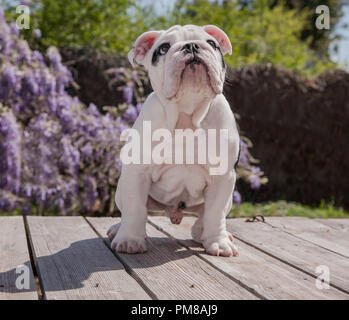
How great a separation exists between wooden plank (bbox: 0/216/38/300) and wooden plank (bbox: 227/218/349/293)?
1106 millimetres

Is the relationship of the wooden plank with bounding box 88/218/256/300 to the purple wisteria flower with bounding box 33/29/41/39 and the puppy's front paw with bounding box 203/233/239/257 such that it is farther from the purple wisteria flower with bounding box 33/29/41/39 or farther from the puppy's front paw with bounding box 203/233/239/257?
the purple wisteria flower with bounding box 33/29/41/39

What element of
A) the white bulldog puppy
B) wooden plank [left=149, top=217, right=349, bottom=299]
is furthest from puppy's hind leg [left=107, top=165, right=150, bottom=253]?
wooden plank [left=149, top=217, right=349, bottom=299]

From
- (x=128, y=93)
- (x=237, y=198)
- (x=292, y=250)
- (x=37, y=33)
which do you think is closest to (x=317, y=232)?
(x=292, y=250)

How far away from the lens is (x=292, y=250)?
2416 mm

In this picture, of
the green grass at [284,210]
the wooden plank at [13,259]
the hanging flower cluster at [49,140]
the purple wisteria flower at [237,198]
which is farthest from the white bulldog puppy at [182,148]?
the green grass at [284,210]

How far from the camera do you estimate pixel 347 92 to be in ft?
20.0

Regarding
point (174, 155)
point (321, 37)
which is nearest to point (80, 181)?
point (174, 155)

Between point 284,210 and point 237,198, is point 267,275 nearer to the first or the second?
point 237,198

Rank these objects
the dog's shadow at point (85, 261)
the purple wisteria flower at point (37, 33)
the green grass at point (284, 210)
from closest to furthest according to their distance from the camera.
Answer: the dog's shadow at point (85, 261), the purple wisteria flower at point (37, 33), the green grass at point (284, 210)

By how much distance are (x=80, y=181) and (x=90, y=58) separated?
1.29 metres

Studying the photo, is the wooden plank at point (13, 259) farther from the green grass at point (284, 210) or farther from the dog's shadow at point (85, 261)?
the green grass at point (284, 210)

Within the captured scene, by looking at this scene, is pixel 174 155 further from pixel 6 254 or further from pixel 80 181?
pixel 80 181

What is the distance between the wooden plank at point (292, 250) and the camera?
2033 mm

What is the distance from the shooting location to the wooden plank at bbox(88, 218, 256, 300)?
5.48ft
